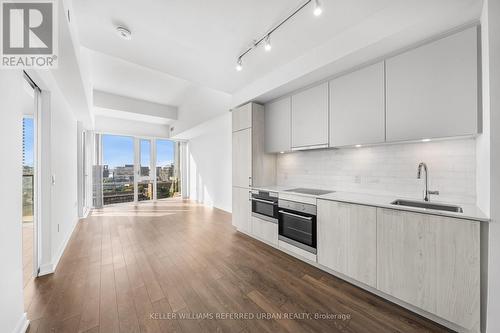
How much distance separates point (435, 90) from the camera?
1771 mm

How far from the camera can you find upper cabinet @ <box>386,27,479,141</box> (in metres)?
1.62

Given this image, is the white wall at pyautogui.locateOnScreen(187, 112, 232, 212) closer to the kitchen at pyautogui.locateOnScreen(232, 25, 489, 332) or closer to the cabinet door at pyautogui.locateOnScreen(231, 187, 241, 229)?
the cabinet door at pyautogui.locateOnScreen(231, 187, 241, 229)

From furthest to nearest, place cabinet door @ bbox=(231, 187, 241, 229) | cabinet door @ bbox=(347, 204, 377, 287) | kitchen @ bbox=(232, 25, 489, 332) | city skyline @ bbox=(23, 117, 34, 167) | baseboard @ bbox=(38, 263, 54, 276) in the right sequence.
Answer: cabinet door @ bbox=(231, 187, 241, 229) < city skyline @ bbox=(23, 117, 34, 167) < baseboard @ bbox=(38, 263, 54, 276) < cabinet door @ bbox=(347, 204, 377, 287) < kitchen @ bbox=(232, 25, 489, 332)

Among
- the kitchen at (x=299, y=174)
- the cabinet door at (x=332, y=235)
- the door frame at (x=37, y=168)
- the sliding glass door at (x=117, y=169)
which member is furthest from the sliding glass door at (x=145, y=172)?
the cabinet door at (x=332, y=235)

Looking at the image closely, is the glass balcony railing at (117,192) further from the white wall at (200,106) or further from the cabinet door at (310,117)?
the cabinet door at (310,117)

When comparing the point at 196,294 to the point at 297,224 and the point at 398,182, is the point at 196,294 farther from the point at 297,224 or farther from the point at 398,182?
the point at 398,182

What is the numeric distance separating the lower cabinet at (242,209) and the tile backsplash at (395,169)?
0.94 meters

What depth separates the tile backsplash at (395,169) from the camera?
6.15 feet

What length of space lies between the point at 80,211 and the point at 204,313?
492cm

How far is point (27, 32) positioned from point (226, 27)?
1.70m

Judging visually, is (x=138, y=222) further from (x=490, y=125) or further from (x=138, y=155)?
(x=490, y=125)

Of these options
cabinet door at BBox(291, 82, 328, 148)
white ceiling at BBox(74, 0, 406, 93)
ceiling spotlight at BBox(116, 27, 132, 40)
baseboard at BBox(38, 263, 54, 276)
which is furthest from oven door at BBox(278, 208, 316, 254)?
baseboard at BBox(38, 263, 54, 276)

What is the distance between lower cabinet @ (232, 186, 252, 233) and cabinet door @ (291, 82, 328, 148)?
1296mm

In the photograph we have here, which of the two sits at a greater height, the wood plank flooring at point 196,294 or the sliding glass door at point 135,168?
the sliding glass door at point 135,168
